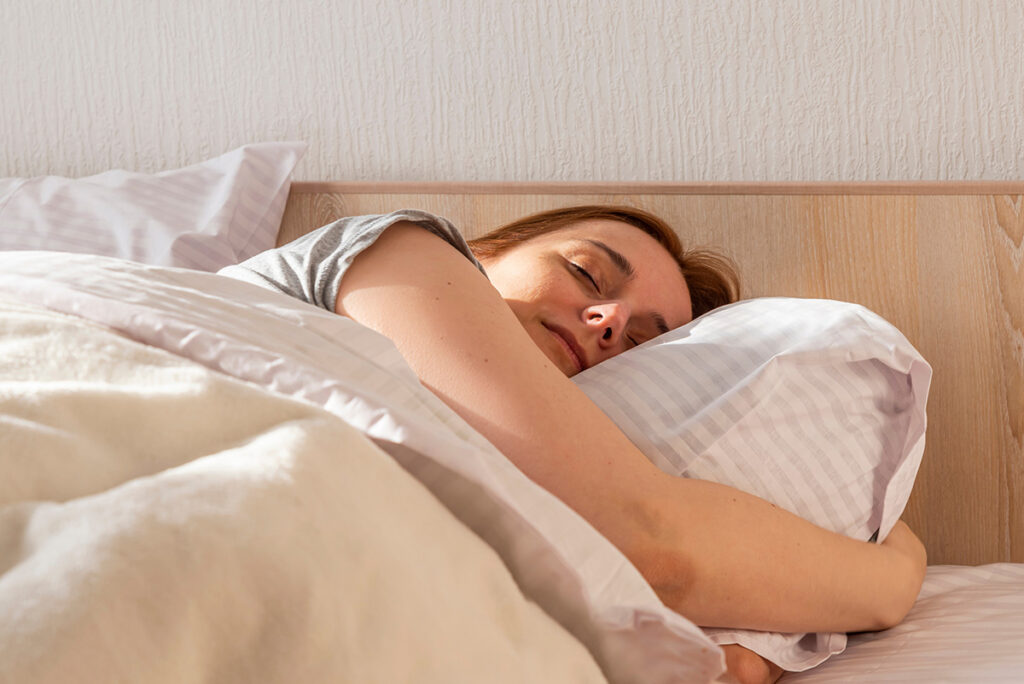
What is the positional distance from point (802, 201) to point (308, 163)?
79cm

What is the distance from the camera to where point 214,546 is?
35 centimetres

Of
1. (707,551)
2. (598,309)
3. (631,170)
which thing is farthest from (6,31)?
(707,551)

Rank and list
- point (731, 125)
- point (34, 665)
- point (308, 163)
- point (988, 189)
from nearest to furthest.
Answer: point (34, 665) → point (988, 189) → point (731, 125) → point (308, 163)

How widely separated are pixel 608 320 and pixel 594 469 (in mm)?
370

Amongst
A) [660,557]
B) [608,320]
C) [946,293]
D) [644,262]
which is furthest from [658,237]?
[660,557]

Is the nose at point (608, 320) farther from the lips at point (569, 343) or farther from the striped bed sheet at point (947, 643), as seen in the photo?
the striped bed sheet at point (947, 643)

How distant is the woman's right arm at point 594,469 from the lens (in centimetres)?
67

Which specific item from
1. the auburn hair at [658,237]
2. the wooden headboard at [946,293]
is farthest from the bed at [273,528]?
the auburn hair at [658,237]

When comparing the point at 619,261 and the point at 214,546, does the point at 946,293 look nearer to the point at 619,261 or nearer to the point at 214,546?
the point at 619,261

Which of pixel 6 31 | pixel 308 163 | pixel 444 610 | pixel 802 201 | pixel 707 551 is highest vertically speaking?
pixel 6 31

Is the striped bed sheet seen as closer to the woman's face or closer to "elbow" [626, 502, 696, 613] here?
"elbow" [626, 502, 696, 613]

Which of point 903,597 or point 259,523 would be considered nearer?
point 259,523

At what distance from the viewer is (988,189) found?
1.23 m

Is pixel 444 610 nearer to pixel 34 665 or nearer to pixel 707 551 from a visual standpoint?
pixel 34 665
